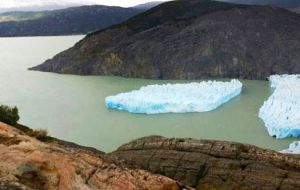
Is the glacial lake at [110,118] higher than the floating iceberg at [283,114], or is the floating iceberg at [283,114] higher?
the floating iceberg at [283,114]

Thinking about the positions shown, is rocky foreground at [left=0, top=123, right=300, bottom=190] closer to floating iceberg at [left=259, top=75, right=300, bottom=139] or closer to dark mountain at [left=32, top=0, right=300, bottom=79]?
floating iceberg at [left=259, top=75, right=300, bottom=139]

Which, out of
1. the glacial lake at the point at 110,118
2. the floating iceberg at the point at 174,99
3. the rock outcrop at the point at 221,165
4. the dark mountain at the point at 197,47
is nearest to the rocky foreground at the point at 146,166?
the rock outcrop at the point at 221,165

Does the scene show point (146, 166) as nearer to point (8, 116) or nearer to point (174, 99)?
point (8, 116)

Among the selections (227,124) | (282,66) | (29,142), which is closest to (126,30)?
(282,66)

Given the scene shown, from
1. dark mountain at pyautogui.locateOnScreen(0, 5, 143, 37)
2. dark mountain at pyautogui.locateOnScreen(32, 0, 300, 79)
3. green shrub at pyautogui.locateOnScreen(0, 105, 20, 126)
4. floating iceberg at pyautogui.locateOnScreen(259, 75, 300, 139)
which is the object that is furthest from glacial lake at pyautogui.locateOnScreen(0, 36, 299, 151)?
dark mountain at pyautogui.locateOnScreen(0, 5, 143, 37)

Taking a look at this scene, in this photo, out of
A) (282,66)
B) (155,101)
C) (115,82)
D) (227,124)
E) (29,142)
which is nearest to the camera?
(29,142)

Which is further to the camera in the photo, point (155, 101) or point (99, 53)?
point (99, 53)

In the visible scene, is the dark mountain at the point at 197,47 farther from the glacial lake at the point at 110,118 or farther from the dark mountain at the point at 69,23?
the dark mountain at the point at 69,23

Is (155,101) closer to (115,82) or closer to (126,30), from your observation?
(115,82)
